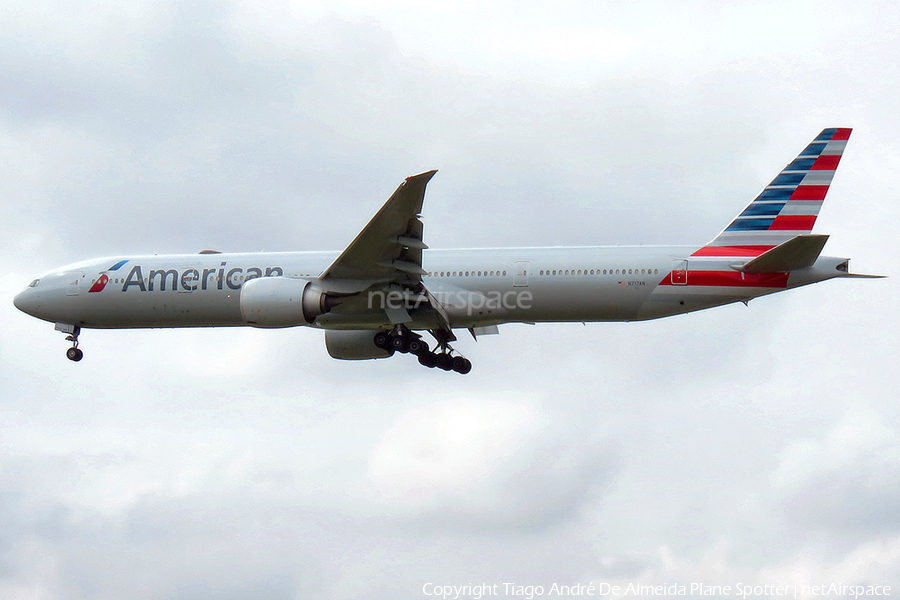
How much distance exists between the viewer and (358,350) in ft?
105

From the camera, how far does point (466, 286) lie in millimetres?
28047

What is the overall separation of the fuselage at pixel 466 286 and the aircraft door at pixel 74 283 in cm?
3

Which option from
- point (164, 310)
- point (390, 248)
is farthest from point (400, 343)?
point (164, 310)

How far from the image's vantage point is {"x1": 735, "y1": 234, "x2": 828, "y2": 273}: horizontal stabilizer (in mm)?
24722

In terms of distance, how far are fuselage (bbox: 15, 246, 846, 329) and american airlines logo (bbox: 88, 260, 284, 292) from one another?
3 cm

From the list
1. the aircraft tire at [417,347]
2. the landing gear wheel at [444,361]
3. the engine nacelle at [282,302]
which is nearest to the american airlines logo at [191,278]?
the engine nacelle at [282,302]

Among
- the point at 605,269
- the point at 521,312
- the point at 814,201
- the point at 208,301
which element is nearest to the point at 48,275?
the point at 208,301

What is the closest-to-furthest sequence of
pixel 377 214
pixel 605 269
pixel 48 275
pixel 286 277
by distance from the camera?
pixel 377 214, pixel 605 269, pixel 286 277, pixel 48 275

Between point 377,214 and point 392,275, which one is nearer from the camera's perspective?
point 377,214

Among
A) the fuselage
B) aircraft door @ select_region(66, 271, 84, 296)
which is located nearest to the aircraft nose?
the fuselage

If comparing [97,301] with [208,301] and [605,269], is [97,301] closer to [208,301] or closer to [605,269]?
[208,301]

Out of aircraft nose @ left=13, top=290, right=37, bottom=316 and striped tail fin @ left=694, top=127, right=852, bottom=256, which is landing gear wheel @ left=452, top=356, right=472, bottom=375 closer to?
striped tail fin @ left=694, top=127, right=852, bottom=256

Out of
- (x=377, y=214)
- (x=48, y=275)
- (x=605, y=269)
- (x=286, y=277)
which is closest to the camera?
(x=377, y=214)

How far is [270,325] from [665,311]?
34.3ft
